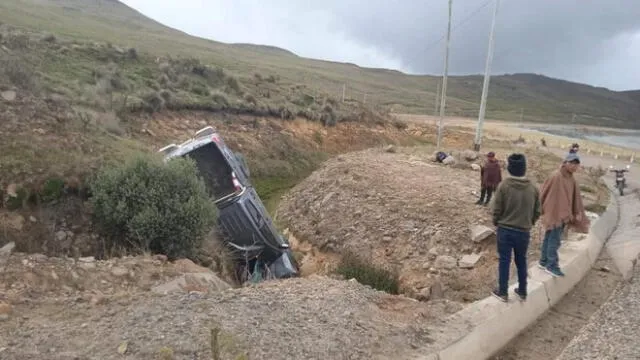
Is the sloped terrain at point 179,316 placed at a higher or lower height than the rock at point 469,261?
higher

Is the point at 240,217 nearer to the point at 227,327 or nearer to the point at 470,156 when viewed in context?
the point at 227,327

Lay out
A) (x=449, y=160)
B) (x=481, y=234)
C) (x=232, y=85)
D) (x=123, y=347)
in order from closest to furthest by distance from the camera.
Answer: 1. (x=123, y=347)
2. (x=481, y=234)
3. (x=449, y=160)
4. (x=232, y=85)

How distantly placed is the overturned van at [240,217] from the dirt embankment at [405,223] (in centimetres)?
217

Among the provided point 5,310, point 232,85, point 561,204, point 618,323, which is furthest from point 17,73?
point 232,85

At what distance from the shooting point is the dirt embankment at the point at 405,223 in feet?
34.7

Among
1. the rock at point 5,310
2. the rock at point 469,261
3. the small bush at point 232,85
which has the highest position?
the small bush at point 232,85

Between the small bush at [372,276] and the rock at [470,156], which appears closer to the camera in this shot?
the small bush at [372,276]

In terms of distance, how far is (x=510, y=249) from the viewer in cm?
710

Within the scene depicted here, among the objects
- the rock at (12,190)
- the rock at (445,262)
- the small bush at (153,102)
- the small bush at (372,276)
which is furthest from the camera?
the small bush at (153,102)

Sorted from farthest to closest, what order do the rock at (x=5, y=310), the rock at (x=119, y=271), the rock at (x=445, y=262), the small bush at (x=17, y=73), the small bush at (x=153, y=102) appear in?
the small bush at (x=153, y=102) → the small bush at (x=17, y=73) → the rock at (x=445, y=262) → the rock at (x=119, y=271) → the rock at (x=5, y=310)

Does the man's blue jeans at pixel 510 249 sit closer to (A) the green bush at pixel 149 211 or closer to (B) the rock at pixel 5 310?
(A) the green bush at pixel 149 211

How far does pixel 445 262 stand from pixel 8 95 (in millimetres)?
8173

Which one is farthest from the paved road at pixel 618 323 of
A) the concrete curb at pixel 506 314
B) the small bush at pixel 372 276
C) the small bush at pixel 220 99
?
the small bush at pixel 220 99

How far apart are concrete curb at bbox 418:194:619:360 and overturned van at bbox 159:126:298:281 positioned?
11.2ft
